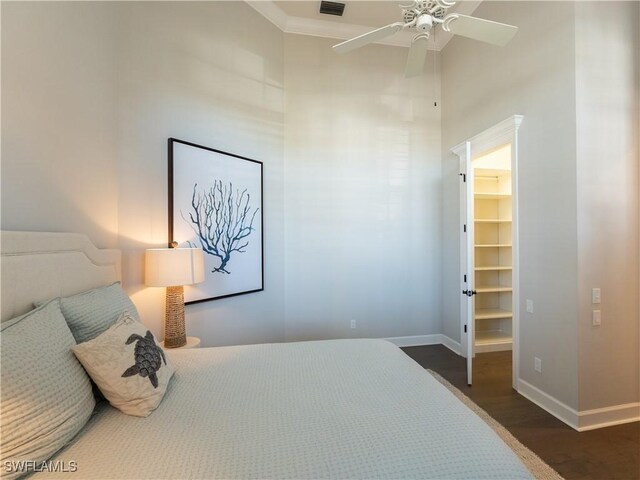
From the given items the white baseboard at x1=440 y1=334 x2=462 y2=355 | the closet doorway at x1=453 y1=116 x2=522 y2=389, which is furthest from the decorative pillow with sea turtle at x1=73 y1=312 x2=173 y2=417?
the white baseboard at x1=440 y1=334 x2=462 y2=355

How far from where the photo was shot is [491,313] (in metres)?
3.93

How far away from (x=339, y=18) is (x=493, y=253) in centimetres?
379

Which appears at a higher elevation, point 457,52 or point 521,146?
point 457,52

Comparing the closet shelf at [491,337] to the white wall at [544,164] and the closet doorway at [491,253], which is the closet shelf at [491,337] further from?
the white wall at [544,164]

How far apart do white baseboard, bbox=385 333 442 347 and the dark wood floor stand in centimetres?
77

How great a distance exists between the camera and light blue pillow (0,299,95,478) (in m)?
0.81

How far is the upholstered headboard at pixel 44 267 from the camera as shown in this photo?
1201 millimetres

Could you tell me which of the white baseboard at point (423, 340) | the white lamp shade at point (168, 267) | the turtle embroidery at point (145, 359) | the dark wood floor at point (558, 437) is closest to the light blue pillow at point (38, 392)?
the turtle embroidery at point (145, 359)

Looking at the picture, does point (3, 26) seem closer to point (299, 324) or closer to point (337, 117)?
point (337, 117)

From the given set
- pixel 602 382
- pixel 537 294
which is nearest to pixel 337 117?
pixel 537 294

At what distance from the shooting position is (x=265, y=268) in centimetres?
324

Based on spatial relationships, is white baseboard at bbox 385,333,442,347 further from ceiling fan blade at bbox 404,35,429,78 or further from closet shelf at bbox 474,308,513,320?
ceiling fan blade at bbox 404,35,429,78

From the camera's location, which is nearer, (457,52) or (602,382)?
(602,382)

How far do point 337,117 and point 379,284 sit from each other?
218cm
